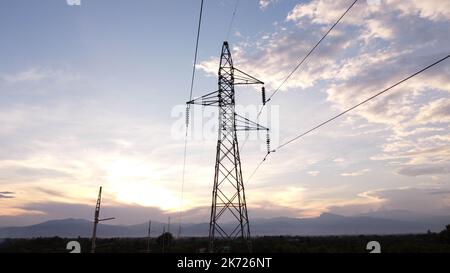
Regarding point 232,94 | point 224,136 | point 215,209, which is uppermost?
point 232,94
